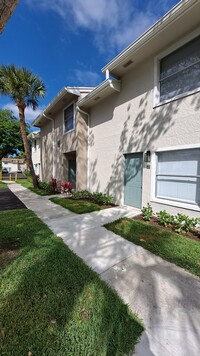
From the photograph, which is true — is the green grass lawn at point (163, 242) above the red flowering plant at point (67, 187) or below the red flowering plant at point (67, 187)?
below

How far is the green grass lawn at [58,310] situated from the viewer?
169cm

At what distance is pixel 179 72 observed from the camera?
16.7 ft

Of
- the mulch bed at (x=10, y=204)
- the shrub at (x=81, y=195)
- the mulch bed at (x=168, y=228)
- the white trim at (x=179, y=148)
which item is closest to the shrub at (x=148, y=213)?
the mulch bed at (x=168, y=228)

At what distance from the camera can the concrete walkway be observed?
179cm

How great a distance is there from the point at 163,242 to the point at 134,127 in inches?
177

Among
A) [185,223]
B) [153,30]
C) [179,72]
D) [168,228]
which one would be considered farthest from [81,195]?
[153,30]

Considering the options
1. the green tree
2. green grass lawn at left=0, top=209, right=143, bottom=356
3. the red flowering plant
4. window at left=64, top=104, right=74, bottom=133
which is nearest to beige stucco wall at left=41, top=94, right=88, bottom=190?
window at left=64, top=104, right=74, bottom=133

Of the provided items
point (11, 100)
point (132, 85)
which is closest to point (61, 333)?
point (132, 85)

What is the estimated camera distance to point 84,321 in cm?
194

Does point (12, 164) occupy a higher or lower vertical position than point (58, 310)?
higher

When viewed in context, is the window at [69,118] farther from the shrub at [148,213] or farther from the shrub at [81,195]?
the shrub at [148,213]

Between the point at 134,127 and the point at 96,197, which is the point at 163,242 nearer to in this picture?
the point at 134,127

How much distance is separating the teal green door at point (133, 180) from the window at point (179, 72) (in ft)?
7.64

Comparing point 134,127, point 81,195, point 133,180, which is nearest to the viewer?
point 134,127
